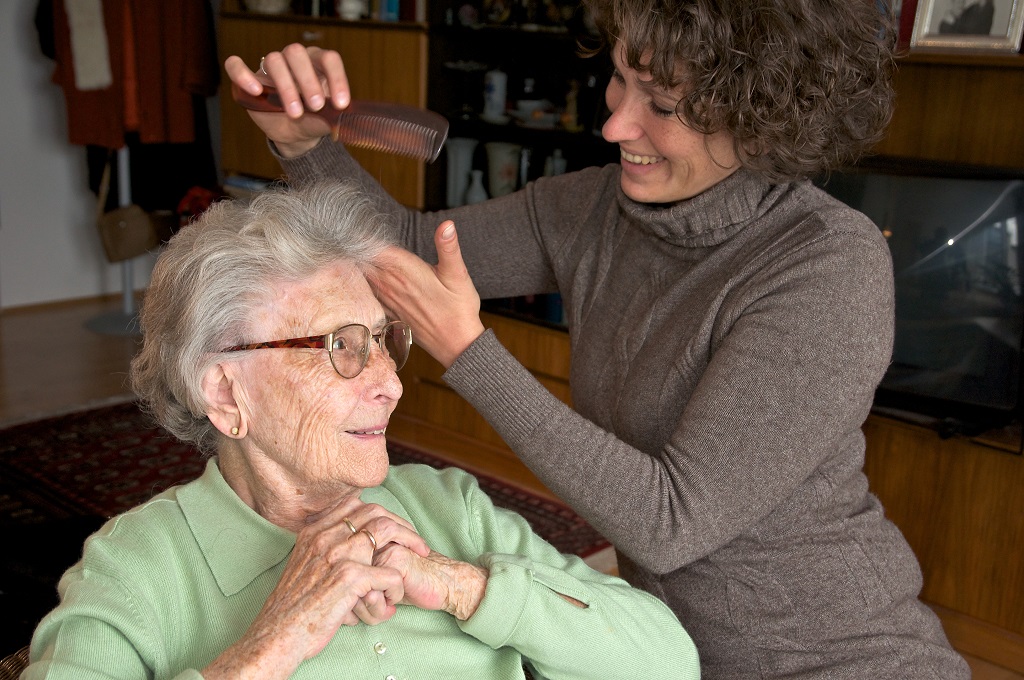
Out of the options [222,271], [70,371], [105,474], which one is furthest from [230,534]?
[70,371]

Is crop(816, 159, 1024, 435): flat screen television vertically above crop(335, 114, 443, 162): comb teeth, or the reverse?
crop(335, 114, 443, 162): comb teeth

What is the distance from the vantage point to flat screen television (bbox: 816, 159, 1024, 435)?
2.46 m

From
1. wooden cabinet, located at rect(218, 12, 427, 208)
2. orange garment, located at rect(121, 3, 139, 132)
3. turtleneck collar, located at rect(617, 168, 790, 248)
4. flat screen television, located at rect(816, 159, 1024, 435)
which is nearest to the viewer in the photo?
turtleneck collar, located at rect(617, 168, 790, 248)

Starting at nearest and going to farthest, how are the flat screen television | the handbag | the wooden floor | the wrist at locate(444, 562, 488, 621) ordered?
the wrist at locate(444, 562, 488, 621)
the flat screen television
the wooden floor
the handbag

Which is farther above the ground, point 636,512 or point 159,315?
point 159,315

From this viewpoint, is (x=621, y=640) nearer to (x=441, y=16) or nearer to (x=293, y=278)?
(x=293, y=278)

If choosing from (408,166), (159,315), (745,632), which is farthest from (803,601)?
(408,166)

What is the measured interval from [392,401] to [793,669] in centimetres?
64

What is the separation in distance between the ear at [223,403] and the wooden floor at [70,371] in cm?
247

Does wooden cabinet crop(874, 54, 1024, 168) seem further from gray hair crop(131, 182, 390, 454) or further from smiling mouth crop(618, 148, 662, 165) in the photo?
gray hair crop(131, 182, 390, 454)

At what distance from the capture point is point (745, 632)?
140cm

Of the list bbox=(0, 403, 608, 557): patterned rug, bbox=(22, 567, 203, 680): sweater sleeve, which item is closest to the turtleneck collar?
bbox=(22, 567, 203, 680): sweater sleeve

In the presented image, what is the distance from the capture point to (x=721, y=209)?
4.76 ft

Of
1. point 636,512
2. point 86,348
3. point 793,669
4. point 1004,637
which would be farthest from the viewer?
point 86,348
